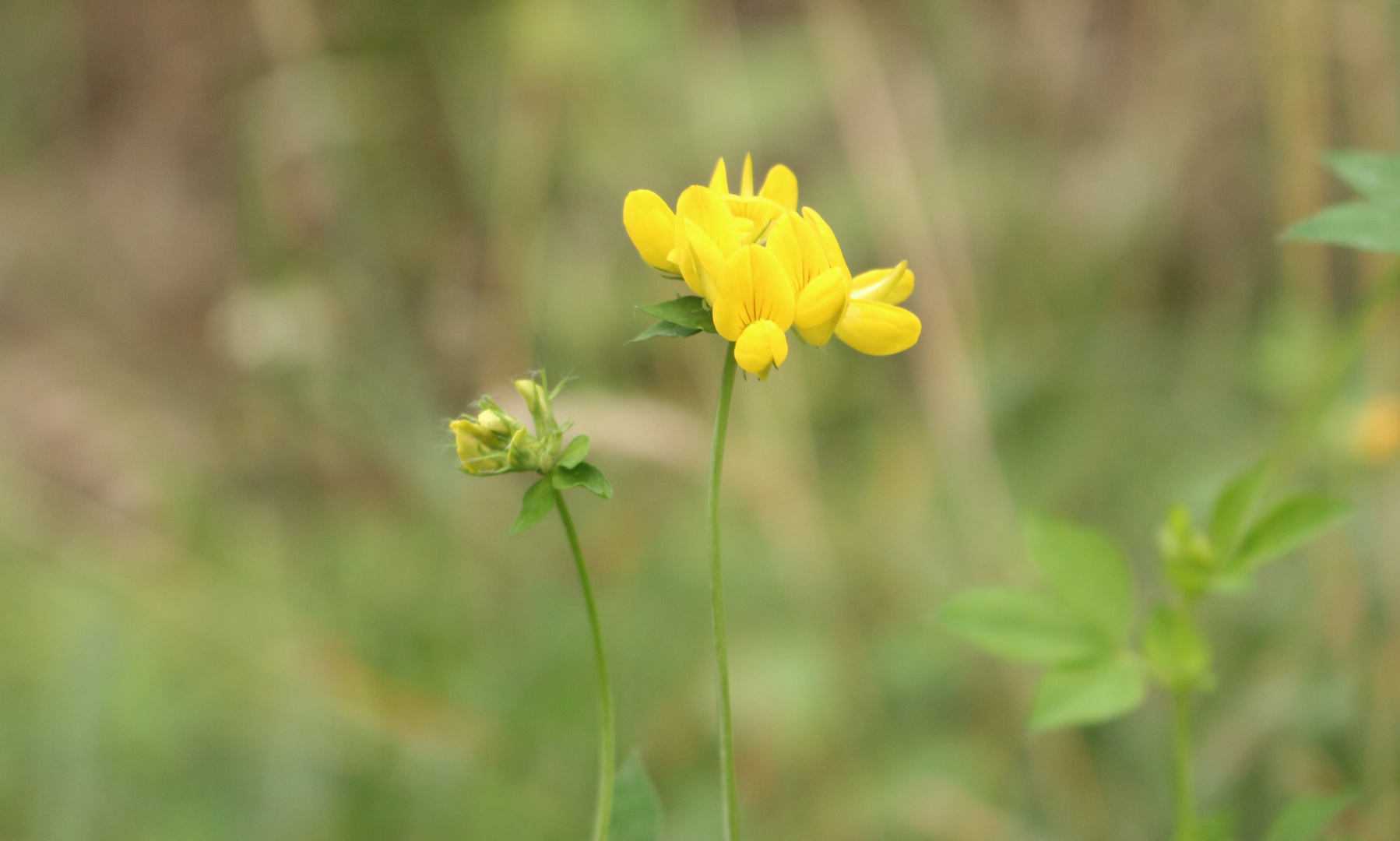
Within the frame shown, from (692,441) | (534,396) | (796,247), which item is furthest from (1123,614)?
(692,441)

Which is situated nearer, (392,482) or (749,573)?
(749,573)

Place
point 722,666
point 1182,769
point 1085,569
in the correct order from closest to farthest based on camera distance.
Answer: point 722,666 < point 1182,769 < point 1085,569

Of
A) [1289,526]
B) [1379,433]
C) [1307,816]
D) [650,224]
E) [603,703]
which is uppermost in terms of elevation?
[1379,433]

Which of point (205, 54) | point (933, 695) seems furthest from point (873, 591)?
point (205, 54)

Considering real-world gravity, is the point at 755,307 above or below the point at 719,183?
below

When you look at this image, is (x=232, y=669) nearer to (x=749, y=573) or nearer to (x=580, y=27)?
(x=749, y=573)

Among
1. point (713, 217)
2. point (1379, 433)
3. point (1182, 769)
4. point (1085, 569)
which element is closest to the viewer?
→ point (713, 217)

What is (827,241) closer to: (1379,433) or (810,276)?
(810,276)
